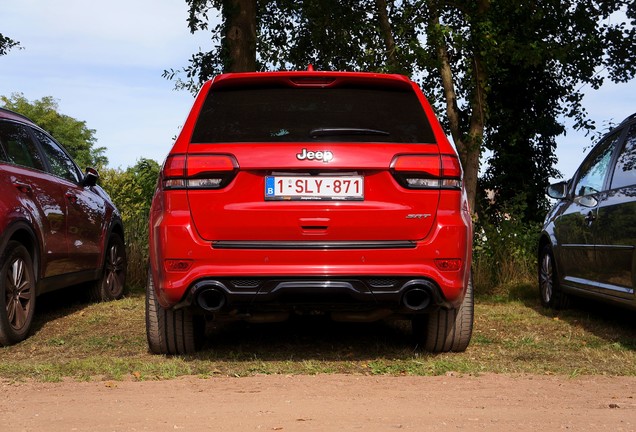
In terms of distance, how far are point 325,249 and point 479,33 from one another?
33.3 ft

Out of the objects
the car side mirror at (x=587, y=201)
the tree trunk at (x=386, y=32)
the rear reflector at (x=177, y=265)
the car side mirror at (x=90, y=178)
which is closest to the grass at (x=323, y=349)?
the rear reflector at (x=177, y=265)

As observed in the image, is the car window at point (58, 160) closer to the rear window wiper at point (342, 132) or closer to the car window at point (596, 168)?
the rear window wiper at point (342, 132)

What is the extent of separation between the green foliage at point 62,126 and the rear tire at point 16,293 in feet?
228

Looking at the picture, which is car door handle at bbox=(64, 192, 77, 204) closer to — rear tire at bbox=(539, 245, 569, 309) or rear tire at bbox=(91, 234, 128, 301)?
rear tire at bbox=(91, 234, 128, 301)

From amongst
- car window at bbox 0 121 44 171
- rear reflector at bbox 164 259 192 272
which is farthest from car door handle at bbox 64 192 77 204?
rear reflector at bbox 164 259 192 272

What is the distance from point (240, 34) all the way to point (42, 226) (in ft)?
27.7

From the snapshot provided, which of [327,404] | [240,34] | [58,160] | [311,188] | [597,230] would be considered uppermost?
[240,34]

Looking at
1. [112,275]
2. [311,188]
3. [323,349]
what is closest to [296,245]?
[311,188]

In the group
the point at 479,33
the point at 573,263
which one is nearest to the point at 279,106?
the point at 573,263

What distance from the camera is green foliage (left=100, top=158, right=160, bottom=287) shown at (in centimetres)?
1205

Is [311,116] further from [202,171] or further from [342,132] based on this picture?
[202,171]

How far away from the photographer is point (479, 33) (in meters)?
14.7

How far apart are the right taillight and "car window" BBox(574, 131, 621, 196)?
8.95ft

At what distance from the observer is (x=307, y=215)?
5477 millimetres
